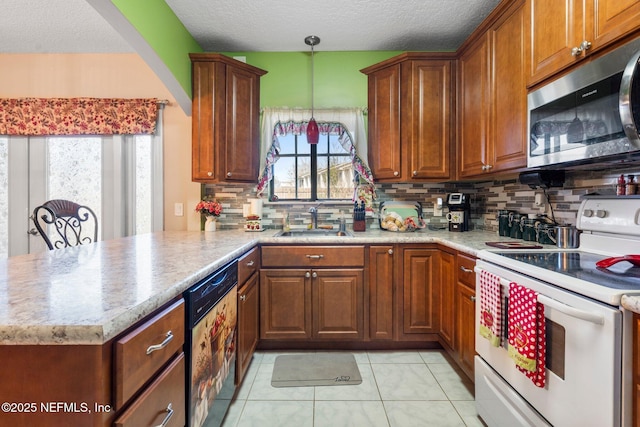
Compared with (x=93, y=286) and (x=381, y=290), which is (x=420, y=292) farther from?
(x=93, y=286)

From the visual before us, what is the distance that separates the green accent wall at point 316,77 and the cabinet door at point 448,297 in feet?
5.50

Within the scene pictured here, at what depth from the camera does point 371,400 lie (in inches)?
69.6

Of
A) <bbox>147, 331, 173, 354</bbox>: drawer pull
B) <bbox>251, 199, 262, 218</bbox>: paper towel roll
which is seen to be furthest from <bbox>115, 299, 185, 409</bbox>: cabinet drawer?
<bbox>251, 199, 262, 218</bbox>: paper towel roll

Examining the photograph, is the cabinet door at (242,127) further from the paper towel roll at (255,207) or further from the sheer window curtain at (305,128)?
the paper towel roll at (255,207)

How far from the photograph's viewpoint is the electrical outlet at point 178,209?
2.82m

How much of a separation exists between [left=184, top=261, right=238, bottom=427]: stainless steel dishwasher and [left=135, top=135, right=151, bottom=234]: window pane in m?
1.68

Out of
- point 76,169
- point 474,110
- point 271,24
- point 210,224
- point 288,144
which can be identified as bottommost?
point 210,224

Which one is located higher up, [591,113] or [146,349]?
[591,113]

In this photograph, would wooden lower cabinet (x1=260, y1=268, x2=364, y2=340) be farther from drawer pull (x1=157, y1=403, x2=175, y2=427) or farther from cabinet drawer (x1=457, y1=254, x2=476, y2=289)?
drawer pull (x1=157, y1=403, x2=175, y2=427)

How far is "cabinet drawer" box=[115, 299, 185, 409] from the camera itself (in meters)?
0.70

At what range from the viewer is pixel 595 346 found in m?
0.95

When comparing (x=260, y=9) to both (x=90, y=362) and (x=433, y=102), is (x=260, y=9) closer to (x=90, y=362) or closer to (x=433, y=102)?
(x=433, y=102)

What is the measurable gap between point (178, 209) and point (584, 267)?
2.93 metres

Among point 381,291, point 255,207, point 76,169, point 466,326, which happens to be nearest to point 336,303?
point 381,291
